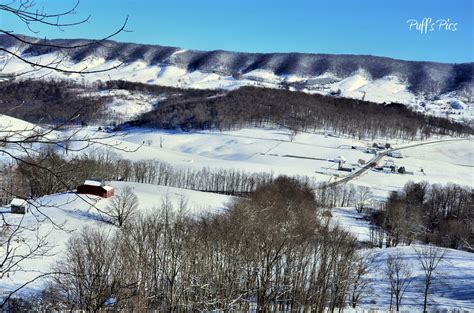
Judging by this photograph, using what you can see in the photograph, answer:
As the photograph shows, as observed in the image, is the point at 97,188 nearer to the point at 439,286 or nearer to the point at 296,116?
the point at 439,286

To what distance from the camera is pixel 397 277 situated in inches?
806

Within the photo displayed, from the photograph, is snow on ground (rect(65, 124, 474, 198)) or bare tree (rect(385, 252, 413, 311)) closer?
bare tree (rect(385, 252, 413, 311))

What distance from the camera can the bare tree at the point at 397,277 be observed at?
Result: 21.0 metres

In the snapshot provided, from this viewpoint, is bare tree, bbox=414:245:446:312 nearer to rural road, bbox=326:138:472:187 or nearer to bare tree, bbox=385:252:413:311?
bare tree, bbox=385:252:413:311

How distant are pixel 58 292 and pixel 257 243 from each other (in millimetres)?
7789

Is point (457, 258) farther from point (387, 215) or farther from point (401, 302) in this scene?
point (387, 215)

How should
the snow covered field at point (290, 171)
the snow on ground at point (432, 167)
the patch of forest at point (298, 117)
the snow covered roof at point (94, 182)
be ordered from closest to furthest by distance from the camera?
the snow covered field at point (290, 171)
the snow covered roof at point (94, 182)
the snow on ground at point (432, 167)
the patch of forest at point (298, 117)

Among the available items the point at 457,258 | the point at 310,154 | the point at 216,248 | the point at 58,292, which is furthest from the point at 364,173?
the point at 58,292

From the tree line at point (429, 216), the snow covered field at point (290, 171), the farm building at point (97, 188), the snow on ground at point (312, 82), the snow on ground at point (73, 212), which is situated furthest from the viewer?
the snow on ground at point (312, 82)

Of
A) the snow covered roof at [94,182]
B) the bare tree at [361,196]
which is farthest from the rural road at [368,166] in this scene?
the snow covered roof at [94,182]

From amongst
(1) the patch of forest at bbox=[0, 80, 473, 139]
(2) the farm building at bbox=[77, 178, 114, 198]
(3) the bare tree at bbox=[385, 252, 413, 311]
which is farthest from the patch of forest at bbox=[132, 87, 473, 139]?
(3) the bare tree at bbox=[385, 252, 413, 311]

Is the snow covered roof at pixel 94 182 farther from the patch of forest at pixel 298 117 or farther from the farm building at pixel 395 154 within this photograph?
the patch of forest at pixel 298 117

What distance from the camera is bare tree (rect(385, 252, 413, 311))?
21047 millimetres

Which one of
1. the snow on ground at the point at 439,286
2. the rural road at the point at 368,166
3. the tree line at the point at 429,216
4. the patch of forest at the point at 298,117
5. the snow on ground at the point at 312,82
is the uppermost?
the snow on ground at the point at 312,82
